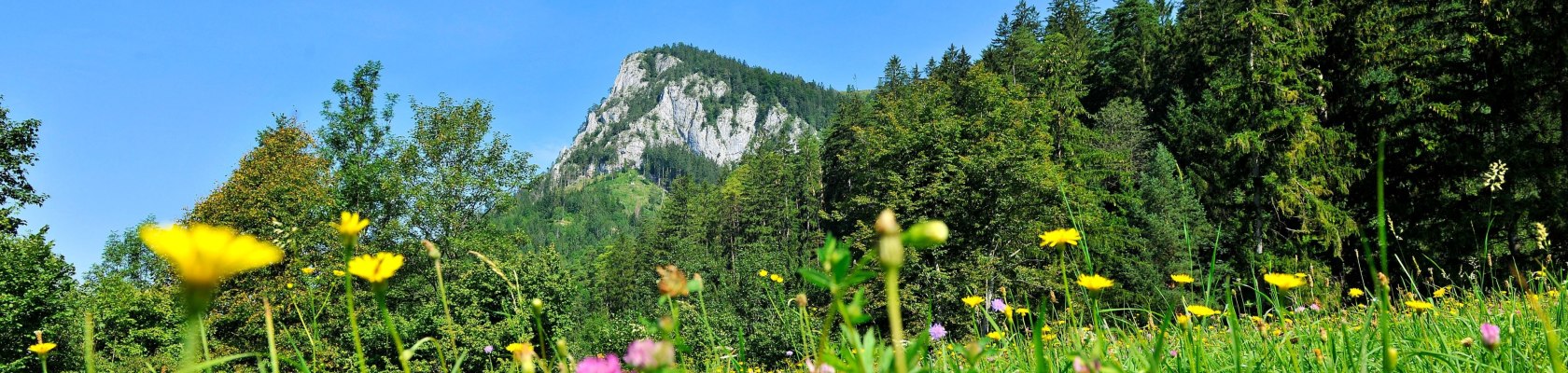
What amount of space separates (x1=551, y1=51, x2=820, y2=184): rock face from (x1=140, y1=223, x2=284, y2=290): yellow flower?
16545cm

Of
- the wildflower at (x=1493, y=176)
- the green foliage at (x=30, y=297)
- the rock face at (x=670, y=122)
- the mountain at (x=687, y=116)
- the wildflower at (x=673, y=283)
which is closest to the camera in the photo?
the wildflower at (x=673, y=283)

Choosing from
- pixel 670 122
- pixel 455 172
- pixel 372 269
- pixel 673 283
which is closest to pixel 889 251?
pixel 673 283

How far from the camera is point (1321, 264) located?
12.7m

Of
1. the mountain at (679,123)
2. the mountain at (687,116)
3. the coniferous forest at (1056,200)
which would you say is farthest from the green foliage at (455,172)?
the mountain at (687,116)

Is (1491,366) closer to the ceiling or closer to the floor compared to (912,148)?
closer to the floor

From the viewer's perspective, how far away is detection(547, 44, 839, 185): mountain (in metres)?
169

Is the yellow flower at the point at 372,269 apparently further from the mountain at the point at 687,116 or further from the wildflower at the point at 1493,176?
the mountain at the point at 687,116

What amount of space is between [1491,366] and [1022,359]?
2.90ft

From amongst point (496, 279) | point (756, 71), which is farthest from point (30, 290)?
point (756, 71)

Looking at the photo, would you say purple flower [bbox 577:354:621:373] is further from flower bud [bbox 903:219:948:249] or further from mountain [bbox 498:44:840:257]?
mountain [bbox 498:44:840:257]

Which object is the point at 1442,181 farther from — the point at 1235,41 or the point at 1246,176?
the point at 1235,41

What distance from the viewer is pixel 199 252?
0.47 m

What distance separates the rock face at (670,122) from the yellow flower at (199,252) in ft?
543

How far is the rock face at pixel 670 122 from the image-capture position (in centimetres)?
17062
